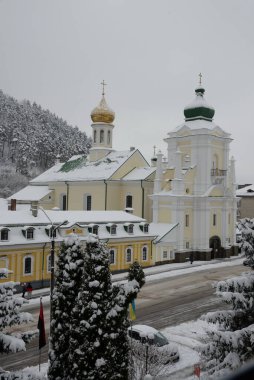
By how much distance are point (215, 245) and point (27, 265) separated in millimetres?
23819

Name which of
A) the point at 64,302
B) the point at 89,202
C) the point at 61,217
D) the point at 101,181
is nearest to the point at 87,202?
the point at 89,202

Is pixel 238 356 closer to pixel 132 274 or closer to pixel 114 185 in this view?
pixel 132 274

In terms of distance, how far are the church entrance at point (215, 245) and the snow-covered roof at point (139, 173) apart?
A: 10115 millimetres

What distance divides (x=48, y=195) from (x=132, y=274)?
129 feet

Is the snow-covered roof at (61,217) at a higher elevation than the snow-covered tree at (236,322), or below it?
higher

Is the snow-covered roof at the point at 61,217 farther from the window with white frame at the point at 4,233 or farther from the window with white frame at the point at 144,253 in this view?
the window with white frame at the point at 144,253

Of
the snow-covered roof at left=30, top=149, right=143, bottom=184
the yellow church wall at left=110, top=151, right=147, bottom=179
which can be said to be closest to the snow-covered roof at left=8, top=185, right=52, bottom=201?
the snow-covered roof at left=30, top=149, right=143, bottom=184

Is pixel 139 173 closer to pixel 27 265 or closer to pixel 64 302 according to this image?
pixel 27 265

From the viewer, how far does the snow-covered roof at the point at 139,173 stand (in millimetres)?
47375

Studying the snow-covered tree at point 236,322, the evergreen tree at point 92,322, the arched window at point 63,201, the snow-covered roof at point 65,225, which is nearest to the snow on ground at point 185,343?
the snow-covered tree at point 236,322

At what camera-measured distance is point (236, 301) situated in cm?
1161

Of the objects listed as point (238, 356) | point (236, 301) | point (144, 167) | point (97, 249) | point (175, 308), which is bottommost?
point (175, 308)

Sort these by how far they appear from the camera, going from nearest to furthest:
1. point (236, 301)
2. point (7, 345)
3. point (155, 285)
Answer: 1. point (7, 345)
2. point (236, 301)
3. point (155, 285)

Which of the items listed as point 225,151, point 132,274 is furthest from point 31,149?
point 132,274
